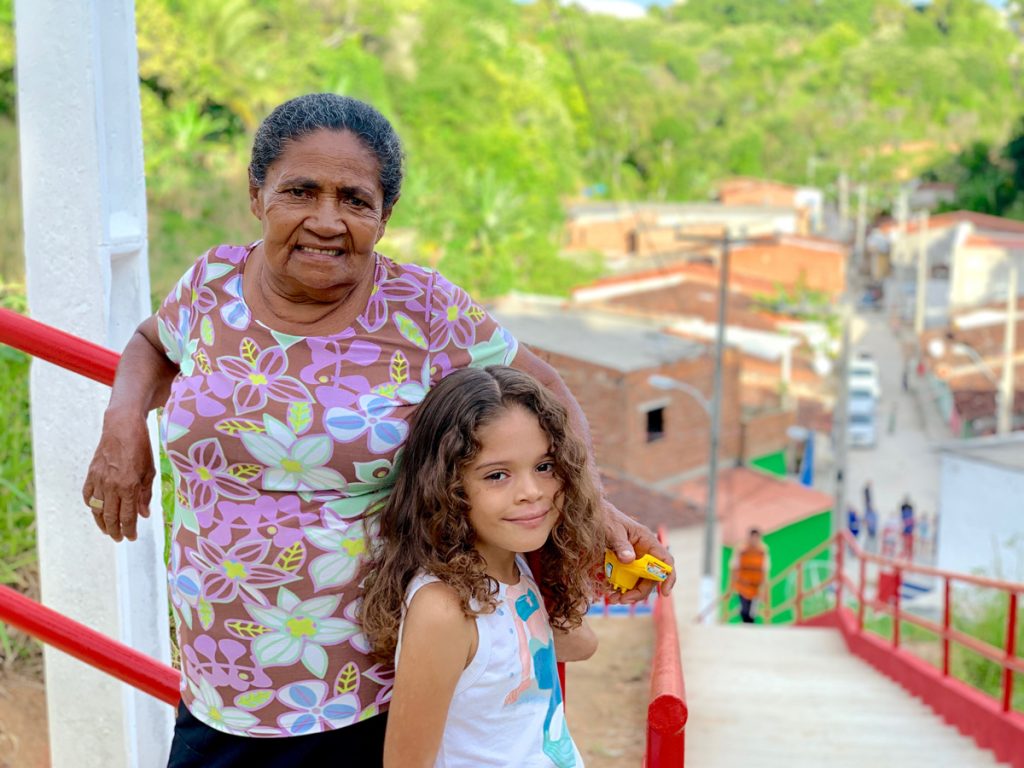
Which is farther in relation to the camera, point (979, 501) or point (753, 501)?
point (753, 501)

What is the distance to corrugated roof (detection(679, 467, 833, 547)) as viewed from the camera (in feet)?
73.2

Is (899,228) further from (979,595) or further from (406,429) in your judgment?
(406,429)

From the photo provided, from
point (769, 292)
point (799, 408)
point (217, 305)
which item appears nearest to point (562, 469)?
point (217, 305)

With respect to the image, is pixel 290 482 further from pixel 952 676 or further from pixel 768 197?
pixel 768 197

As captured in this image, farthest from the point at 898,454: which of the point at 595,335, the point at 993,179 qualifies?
the point at 993,179

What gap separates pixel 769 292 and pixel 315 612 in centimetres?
3897

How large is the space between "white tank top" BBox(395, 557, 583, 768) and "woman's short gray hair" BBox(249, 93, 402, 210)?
1.93 ft

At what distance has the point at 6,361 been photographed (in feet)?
14.0

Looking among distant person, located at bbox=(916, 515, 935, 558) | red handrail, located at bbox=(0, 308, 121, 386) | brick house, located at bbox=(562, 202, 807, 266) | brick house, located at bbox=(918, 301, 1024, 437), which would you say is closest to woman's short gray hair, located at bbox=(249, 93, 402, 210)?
red handrail, located at bbox=(0, 308, 121, 386)

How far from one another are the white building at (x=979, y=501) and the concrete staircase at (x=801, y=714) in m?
7.31

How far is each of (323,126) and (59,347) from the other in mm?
765

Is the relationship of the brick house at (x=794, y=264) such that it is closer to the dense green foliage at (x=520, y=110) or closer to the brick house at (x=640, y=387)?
the dense green foliage at (x=520, y=110)

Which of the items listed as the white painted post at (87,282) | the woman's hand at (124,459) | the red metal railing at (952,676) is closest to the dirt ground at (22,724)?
the white painted post at (87,282)

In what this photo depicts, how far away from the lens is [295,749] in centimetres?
179
